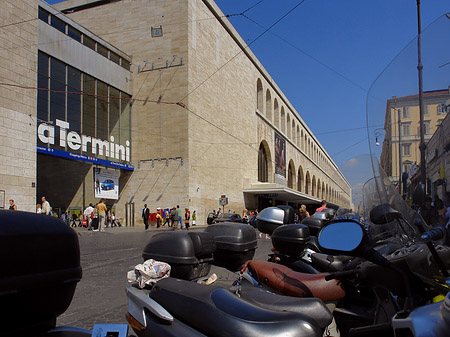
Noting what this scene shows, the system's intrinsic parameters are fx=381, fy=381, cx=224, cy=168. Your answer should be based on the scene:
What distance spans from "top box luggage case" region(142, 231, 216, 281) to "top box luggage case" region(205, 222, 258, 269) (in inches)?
20.3

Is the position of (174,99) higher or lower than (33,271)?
higher

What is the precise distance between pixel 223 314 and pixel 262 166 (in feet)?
139

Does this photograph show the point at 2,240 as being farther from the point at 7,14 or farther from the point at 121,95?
the point at 121,95

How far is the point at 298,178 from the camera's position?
204ft

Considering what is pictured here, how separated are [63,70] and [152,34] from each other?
8.58 metres

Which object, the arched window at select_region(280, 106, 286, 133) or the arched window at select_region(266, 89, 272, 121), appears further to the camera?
the arched window at select_region(280, 106, 286, 133)

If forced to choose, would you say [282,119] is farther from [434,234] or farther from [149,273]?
[434,234]

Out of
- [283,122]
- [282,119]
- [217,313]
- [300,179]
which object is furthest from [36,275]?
[300,179]

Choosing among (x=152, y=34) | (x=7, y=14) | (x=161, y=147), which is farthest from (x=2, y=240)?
(x=152, y=34)

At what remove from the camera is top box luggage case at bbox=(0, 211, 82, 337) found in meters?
1.47

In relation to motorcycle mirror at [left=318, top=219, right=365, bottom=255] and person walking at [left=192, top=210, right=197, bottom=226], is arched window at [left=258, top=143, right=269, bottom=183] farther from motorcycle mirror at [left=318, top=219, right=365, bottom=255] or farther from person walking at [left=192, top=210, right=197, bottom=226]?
motorcycle mirror at [left=318, top=219, right=365, bottom=255]

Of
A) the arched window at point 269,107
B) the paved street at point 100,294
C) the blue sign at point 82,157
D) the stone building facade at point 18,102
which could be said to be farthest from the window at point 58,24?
the arched window at point 269,107

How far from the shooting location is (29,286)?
1.52 m

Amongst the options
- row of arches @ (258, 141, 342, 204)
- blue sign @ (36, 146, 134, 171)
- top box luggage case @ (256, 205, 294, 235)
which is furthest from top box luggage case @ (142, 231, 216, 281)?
row of arches @ (258, 141, 342, 204)
